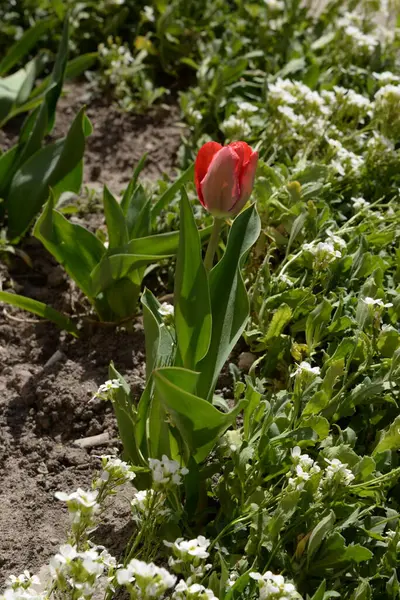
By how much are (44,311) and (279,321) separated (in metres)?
0.64

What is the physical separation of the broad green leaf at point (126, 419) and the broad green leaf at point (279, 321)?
1.39 ft

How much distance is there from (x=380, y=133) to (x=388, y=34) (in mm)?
1050

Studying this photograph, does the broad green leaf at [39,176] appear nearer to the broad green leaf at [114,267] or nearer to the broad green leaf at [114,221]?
the broad green leaf at [114,221]

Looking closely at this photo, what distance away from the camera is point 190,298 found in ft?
5.94

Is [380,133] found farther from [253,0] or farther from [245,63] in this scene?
[253,0]

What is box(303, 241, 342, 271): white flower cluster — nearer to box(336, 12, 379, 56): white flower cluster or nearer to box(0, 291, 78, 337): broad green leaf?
box(0, 291, 78, 337): broad green leaf

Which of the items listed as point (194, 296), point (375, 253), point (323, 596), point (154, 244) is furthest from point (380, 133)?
point (323, 596)

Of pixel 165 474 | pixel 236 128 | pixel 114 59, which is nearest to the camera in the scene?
pixel 165 474

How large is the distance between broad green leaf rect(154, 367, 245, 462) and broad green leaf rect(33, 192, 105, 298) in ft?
2.43

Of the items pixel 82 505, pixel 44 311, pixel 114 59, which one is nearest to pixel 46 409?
pixel 44 311

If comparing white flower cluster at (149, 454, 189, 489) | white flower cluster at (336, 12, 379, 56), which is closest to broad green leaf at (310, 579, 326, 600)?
white flower cluster at (149, 454, 189, 489)

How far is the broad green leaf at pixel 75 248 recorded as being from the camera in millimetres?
2328

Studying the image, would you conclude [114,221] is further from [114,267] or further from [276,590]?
[276,590]

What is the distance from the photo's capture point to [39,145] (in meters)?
2.71
